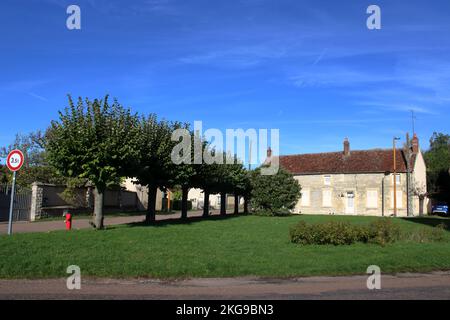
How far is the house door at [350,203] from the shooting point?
50.2m

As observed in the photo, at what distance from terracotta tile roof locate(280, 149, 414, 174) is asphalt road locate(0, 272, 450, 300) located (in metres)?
41.8

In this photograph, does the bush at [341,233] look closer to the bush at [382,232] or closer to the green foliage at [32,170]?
the bush at [382,232]

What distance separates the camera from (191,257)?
11336 millimetres

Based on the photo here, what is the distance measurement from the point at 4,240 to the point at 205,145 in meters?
16.2

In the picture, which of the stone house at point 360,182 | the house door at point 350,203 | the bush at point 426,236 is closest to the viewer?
the bush at point 426,236

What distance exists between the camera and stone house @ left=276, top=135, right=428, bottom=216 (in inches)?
1875

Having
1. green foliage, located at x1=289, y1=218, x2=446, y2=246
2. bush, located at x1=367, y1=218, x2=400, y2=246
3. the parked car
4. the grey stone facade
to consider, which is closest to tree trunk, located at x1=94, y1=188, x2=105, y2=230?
green foliage, located at x1=289, y1=218, x2=446, y2=246

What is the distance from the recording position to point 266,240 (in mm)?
15961

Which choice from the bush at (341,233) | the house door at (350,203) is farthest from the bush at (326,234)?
the house door at (350,203)

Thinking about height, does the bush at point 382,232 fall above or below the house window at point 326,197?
below

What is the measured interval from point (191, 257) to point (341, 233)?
596 centimetres

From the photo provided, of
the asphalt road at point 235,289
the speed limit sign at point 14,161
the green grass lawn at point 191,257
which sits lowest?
the asphalt road at point 235,289

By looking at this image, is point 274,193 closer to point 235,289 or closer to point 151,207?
point 151,207

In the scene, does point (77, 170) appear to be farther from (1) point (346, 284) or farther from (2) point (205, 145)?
(1) point (346, 284)
